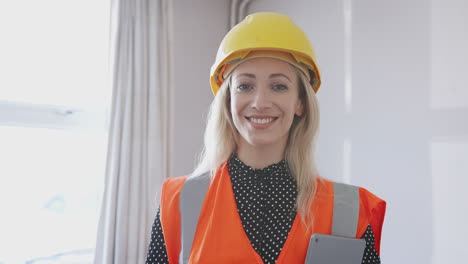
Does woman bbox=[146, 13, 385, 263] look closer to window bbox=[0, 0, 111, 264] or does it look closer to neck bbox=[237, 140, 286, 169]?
neck bbox=[237, 140, 286, 169]

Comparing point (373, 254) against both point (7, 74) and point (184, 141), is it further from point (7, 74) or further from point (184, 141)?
point (7, 74)

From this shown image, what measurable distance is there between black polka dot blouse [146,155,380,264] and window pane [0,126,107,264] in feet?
4.42

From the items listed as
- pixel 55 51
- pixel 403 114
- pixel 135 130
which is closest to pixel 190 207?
pixel 403 114

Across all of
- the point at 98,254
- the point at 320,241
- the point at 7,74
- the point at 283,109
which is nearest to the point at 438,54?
the point at 283,109

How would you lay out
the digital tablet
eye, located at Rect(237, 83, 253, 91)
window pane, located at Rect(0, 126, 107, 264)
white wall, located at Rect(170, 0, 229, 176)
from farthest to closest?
white wall, located at Rect(170, 0, 229, 176)
window pane, located at Rect(0, 126, 107, 264)
eye, located at Rect(237, 83, 253, 91)
the digital tablet

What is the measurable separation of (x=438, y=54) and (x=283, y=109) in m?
0.86

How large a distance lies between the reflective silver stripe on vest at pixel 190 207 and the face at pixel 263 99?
0.19 metres

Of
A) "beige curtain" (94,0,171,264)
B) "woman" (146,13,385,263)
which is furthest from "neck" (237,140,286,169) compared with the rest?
"beige curtain" (94,0,171,264)

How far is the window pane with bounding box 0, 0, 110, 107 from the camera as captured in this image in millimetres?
2223

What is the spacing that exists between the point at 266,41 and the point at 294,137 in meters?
0.32

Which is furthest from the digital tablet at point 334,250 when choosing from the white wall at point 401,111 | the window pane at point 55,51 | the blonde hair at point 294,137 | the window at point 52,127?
the window pane at point 55,51

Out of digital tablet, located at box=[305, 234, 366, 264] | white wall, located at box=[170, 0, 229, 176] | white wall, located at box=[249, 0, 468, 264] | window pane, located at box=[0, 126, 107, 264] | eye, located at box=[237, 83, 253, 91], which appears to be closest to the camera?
digital tablet, located at box=[305, 234, 366, 264]

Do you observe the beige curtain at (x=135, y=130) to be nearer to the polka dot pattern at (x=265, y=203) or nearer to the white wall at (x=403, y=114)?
the white wall at (x=403, y=114)

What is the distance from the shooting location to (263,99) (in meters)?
1.13
